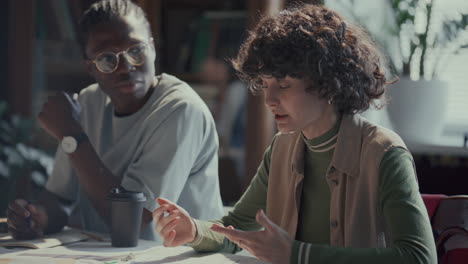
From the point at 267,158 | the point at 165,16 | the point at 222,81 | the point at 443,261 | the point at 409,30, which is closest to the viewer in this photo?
the point at 443,261

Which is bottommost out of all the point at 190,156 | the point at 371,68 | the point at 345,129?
the point at 190,156

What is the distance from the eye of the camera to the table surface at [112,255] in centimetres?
140

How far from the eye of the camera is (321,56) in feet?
4.37

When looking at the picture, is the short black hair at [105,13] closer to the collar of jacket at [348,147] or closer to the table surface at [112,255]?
the table surface at [112,255]

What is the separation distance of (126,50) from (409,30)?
5.11 ft

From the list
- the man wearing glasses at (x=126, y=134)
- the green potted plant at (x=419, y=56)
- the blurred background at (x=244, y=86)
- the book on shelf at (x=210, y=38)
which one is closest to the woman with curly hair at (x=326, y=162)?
the man wearing glasses at (x=126, y=134)

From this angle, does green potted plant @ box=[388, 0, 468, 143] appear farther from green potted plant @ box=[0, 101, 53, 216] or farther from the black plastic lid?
the black plastic lid

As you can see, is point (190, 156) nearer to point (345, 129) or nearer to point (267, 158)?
point (267, 158)

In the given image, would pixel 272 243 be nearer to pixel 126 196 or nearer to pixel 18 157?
pixel 126 196

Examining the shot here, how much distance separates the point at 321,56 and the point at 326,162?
24 cm

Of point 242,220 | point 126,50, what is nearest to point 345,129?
point 242,220

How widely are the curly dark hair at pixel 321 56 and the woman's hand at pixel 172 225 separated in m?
0.32

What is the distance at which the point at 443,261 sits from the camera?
4.42 feet

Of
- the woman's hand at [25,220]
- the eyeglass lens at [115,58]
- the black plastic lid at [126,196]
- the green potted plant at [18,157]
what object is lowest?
the green potted plant at [18,157]
